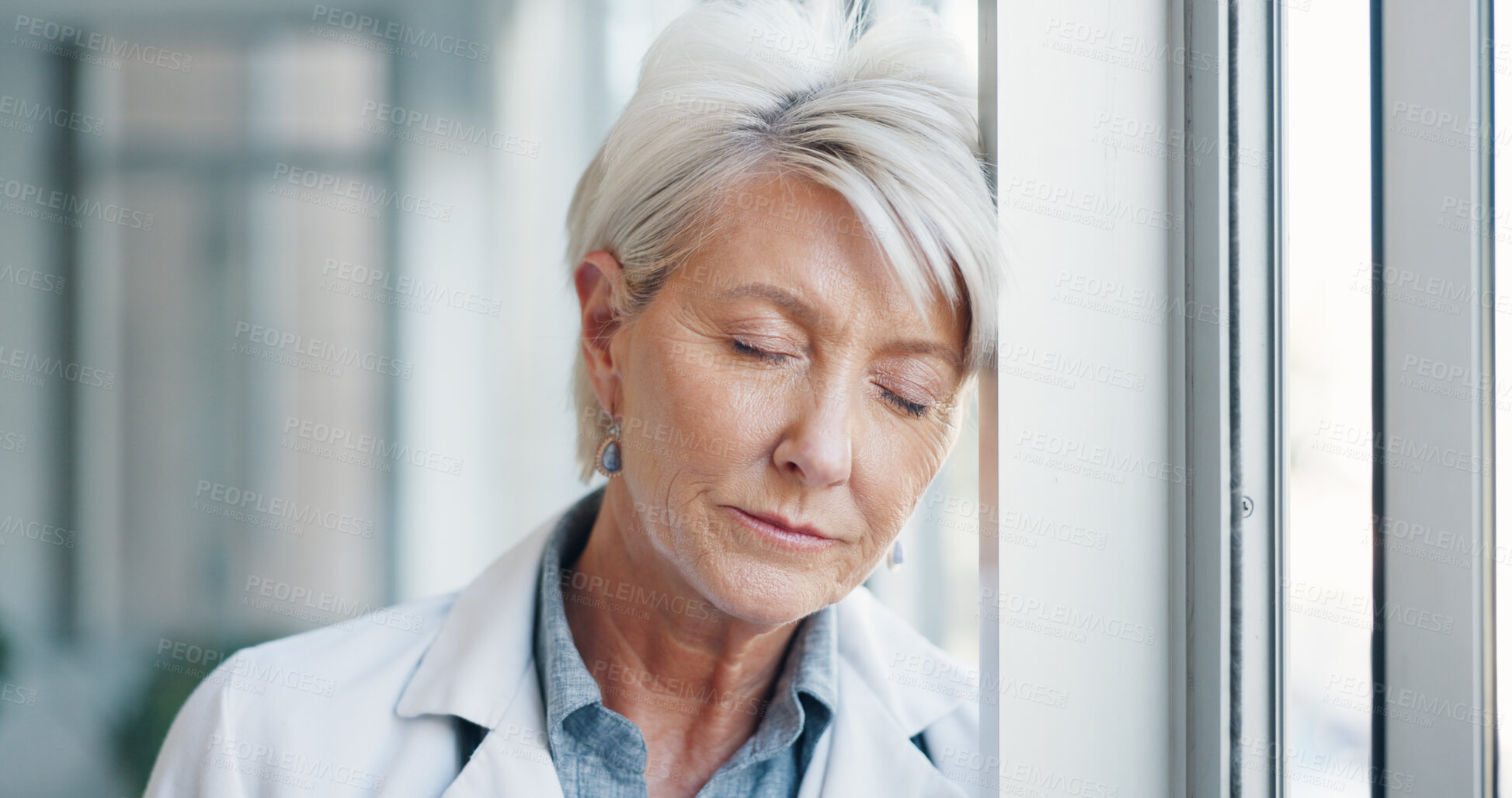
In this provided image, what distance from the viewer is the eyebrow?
67 cm

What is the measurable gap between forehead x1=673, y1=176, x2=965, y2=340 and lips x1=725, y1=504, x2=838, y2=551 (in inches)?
6.5

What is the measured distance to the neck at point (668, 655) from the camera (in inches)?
31.4

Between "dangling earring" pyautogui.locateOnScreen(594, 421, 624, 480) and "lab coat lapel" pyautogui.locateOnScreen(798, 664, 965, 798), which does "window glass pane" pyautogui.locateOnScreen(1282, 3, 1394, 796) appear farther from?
"dangling earring" pyautogui.locateOnScreen(594, 421, 624, 480)

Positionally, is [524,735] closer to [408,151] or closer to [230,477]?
[230,477]

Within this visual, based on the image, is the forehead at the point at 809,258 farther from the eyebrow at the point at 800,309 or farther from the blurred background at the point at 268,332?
the blurred background at the point at 268,332

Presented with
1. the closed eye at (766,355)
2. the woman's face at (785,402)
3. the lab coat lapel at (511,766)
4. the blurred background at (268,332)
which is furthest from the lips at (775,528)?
the blurred background at (268,332)

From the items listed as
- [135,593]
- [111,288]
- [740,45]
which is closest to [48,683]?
[135,593]

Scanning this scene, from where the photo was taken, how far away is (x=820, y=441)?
0.67m

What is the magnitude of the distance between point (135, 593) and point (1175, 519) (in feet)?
3.70

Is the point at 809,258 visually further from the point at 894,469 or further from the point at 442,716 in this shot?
the point at 442,716

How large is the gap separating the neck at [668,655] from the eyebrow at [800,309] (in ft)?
0.76

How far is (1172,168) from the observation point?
0.68 meters

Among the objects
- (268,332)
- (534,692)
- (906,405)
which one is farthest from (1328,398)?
(268,332)

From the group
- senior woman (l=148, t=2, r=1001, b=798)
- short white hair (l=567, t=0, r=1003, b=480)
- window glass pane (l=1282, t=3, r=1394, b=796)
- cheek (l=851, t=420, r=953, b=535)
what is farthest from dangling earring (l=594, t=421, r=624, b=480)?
window glass pane (l=1282, t=3, r=1394, b=796)
